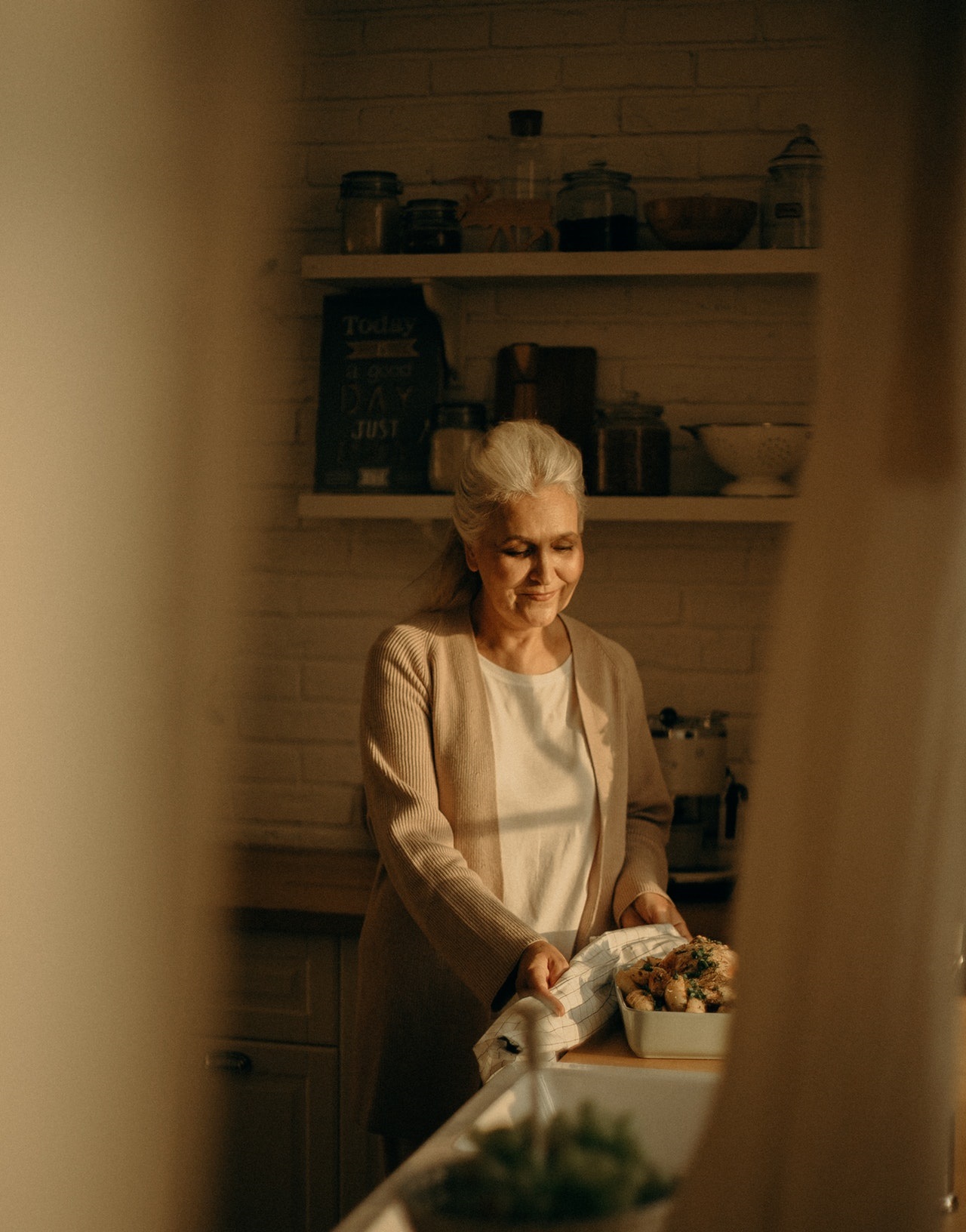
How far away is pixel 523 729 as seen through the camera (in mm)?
1790

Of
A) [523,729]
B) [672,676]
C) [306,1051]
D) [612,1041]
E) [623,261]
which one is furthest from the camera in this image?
[672,676]

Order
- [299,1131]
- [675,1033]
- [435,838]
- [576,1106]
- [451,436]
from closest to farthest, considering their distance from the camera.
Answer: [576,1106] < [675,1033] < [435,838] < [299,1131] < [451,436]

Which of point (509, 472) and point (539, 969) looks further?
point (509, 472)

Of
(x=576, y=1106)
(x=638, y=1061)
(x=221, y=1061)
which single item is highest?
(x=221, y=1061)

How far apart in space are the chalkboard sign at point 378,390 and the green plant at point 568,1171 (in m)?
2.32

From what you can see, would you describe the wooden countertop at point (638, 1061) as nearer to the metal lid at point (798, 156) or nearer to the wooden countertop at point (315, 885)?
the wooden countertop at point (315, 885)

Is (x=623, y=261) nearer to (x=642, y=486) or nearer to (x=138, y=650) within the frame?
(x=642, y=486)

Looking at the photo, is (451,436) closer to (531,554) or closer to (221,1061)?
(531,554)

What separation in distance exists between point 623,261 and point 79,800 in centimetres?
239

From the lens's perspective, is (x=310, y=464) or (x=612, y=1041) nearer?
(x=612, y=1041)

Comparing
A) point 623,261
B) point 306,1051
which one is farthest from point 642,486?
point 306,1051

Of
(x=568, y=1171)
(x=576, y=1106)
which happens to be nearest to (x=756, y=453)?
(x=576, y=1106)

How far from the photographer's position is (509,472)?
5.75 feet

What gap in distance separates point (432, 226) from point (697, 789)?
1.21 meters
